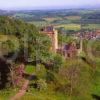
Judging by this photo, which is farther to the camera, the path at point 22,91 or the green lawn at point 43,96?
the green lawn at point 43,96

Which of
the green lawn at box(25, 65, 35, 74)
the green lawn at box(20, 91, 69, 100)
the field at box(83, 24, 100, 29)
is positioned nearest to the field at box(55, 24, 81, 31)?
the field at box(83, 24, 100, 29)

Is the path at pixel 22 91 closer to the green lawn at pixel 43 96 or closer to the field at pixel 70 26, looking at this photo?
the green lawn at pixel 43 96

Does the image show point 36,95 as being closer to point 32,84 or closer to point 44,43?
point 32,84

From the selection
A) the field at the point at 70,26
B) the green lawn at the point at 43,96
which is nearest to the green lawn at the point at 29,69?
the green lawn at the point at 43,96

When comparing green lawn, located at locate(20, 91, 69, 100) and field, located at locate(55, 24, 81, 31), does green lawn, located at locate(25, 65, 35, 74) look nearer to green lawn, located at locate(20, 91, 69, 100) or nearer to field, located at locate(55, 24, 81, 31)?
green lawn, located at locate(20, 91, 69, 100)

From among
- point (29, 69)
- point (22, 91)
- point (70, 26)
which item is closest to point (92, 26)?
point (70, 26)

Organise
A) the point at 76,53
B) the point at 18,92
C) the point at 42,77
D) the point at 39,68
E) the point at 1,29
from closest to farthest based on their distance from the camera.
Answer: the point at 18,92 → the point at 42,77 → the point at 39,68 → the point at 76,53 → the point at 1,29

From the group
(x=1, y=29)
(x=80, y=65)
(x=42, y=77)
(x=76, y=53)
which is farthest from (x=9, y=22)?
(x=42, y=77)

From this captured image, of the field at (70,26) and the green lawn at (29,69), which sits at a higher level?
the green lawn at (29,69)

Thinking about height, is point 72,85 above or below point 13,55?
below

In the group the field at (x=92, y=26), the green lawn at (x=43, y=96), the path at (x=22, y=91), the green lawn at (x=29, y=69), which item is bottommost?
the field at (x=92, y=26)

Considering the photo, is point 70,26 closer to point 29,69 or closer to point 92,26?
point 92,26
